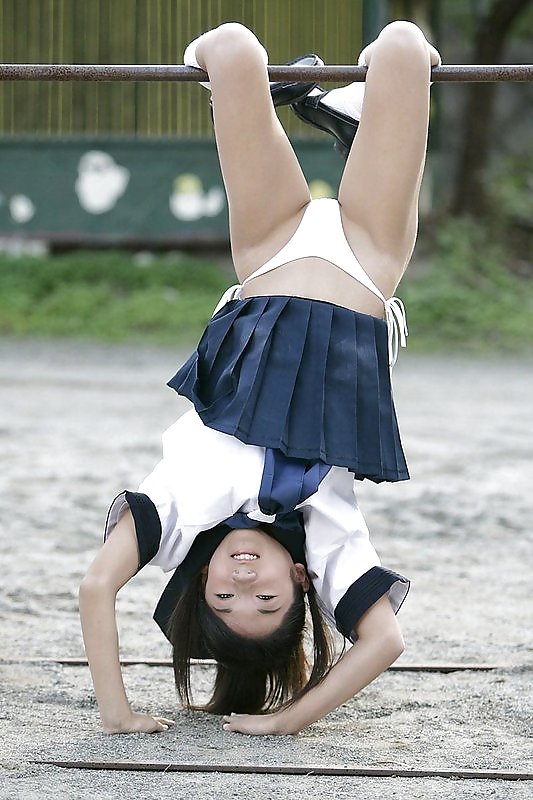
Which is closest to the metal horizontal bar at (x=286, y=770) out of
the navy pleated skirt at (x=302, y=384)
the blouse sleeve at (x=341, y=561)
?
the blouse sleeve at (x=341, y=561)

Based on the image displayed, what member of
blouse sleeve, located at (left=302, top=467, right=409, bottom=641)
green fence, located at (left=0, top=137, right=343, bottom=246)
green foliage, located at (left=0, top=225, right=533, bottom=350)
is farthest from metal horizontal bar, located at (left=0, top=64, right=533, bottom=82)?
green fence, located at (left=0, top=137, right=343, bottom=246)

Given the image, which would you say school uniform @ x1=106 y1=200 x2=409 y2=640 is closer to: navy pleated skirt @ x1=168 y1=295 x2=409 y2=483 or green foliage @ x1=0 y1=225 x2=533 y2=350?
navy pleated skirt @ x1=168 y1=295 x2=409 y2=483

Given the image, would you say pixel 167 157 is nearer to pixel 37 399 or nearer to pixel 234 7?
pixel 234 7

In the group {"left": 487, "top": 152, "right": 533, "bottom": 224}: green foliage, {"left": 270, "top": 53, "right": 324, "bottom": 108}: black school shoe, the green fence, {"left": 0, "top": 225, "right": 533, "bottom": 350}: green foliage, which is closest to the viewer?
{"left": 270, "top": 53, "right": 324, "bottom": 108}: black school shoe

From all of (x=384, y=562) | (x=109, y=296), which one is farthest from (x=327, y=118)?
(x=109, y=296)

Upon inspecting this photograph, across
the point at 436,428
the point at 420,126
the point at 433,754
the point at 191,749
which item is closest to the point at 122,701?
the point at 191,749

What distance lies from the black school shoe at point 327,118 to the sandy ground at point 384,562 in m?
1.04

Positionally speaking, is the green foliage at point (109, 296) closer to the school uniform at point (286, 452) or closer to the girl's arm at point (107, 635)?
the school uniform at point (286, 452)

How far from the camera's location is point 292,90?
2389mm

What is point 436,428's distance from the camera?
5.72m

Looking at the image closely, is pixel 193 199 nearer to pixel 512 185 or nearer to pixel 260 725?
pixel 512 185

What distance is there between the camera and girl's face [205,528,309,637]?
2.08m

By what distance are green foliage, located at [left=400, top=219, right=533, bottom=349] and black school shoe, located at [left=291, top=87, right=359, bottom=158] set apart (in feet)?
20.6

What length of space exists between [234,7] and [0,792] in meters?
8.15
